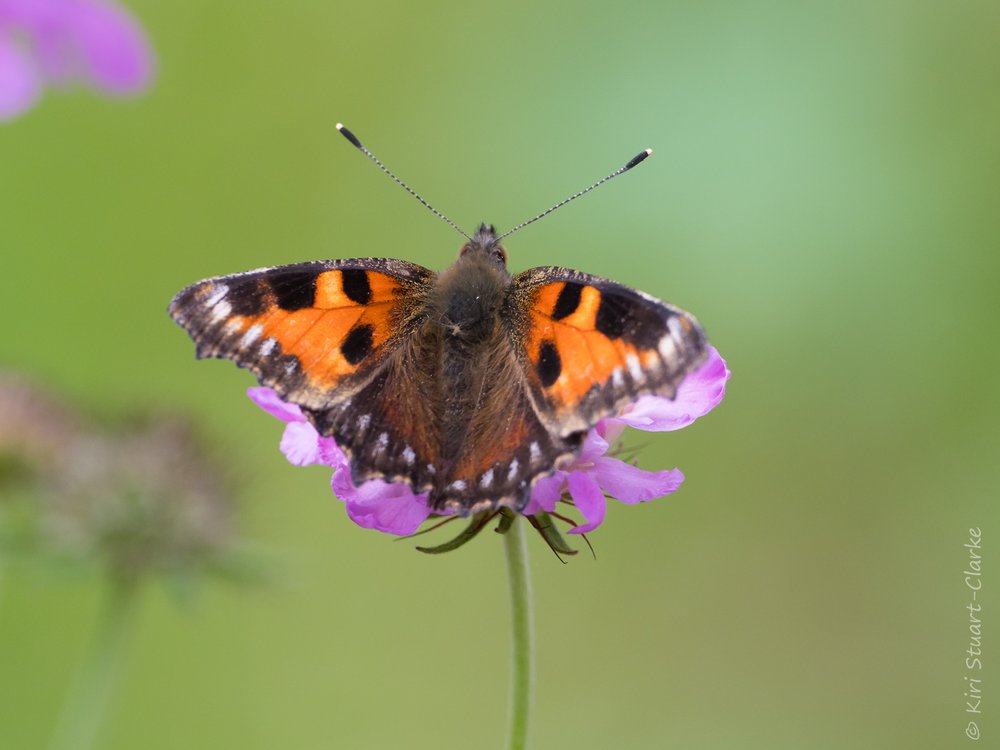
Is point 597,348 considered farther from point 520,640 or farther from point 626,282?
point 626,282

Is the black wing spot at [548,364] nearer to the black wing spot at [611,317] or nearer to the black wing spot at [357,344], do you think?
the black wing spot at [611,317]

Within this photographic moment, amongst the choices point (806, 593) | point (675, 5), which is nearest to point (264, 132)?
point (675, 5)

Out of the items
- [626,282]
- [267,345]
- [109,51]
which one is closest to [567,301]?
[267,345]

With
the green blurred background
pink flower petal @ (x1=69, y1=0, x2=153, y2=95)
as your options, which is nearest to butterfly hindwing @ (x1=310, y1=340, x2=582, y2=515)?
pink flower petal @ (x1=69, y1=0, x2=153, y2=95)

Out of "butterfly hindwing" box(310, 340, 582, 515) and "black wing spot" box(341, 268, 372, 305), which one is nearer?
"butterfly hindwing" box(310, 340, 582, 515)

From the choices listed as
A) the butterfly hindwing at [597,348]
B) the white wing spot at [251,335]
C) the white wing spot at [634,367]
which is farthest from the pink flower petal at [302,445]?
the white wing spot at [634,367]

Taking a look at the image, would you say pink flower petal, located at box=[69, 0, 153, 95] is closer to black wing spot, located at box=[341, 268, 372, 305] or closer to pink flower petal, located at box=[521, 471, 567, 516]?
black wing spot, located at box=[341, 268, 372, 305]
